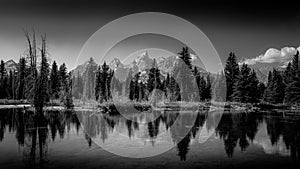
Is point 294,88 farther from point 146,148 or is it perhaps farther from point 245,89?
point 146,148

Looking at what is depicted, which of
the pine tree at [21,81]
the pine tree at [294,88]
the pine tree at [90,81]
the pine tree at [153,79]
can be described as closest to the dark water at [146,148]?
the pine tree at [294,88]

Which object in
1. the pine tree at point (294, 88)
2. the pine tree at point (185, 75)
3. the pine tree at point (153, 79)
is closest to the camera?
the pine tree at point (294, 88)

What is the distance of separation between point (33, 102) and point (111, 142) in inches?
734

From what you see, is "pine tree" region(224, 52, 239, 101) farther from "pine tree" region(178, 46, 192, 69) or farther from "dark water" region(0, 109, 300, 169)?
"dark water" region(0, 109, 300, 169)

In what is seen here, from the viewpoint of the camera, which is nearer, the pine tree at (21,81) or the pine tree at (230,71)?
the pine tree at (230,71)

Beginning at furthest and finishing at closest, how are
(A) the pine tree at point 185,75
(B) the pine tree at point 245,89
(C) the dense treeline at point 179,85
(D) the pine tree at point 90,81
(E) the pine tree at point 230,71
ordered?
(D) the pine tree at point 90,81 < (A) the pine tree at point 185,75 < (E) the pine tree at point 230,71 < (B) the pine tree at point 245,89 < (C) the dense treeline at point 179,85

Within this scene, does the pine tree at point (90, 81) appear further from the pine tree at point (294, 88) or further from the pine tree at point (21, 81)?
the pine tree at point (294, 88)

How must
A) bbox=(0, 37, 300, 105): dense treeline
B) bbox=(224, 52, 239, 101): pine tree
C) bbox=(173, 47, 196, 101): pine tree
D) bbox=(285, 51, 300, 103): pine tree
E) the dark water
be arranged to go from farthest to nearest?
bbox=(173, 47, 196, 101): pine tree
bbox=(224, 52, 239, 101): pine tree
bbox=(285, 51, 300, 103): pine tree
bbox=(0, 37, 300, 105): dense treeline
the dark water

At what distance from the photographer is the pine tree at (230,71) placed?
57625 mm

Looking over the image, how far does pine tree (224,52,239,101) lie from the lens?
5762cm

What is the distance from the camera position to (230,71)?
59.0 metres

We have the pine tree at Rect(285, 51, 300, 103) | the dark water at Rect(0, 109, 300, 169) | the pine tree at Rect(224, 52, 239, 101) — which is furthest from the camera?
the pine tree at Rect(224, 52, 239, 101)

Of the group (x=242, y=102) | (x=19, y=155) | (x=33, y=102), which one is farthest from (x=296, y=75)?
(x=19, y=155)

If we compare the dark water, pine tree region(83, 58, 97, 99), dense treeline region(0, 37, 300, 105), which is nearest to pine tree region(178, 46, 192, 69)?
dense treeline region(0, 37, 300, 105)
